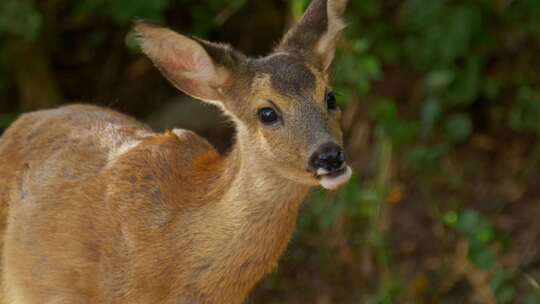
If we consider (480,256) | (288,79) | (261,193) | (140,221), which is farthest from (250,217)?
(480,256)

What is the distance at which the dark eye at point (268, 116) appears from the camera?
5227 millimetres

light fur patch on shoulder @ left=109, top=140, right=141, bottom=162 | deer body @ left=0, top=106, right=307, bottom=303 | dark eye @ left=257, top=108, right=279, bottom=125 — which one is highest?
dark eye @ left=257, top=108, right=279, bottom=125

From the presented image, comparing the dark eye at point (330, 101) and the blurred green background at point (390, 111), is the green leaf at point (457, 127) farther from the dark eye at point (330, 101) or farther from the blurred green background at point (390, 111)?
the dark eye at point (330, 101)

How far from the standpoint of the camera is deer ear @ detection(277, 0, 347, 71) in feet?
18.3

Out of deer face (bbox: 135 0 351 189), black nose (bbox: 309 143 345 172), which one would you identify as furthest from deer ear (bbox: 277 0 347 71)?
black nose (bbox: 309 143 345 172)

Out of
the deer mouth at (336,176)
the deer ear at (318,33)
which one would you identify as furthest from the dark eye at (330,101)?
the deer mouth at (336,176)

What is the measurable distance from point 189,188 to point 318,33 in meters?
0.88

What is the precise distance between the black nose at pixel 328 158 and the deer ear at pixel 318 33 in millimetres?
658

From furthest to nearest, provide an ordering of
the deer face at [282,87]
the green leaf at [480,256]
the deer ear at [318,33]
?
1. the green leaf at [480,256]
2. the deer ear at [318,33]
3. the deer face at [282,87]

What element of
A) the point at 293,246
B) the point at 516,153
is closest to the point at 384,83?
the point at 516,153

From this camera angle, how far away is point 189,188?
541 cm

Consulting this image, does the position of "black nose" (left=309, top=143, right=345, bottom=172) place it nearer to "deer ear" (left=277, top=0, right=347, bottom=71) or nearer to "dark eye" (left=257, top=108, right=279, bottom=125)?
"dark eye" (left=257, top=108, right=279, bottom=125)

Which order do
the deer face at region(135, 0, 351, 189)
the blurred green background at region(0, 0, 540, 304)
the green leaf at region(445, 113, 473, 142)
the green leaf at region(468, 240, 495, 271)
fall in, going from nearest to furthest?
the deer face at region(135, 0, 351, 189)
the green leaf at region(468, 240, 495, 271)
the blurred green background at region(0, 0, 540, 304)
the green leaf at region(445, 113, 473, 142)

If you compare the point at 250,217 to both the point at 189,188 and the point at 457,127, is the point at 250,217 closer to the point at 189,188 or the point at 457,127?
the point at 189,188
